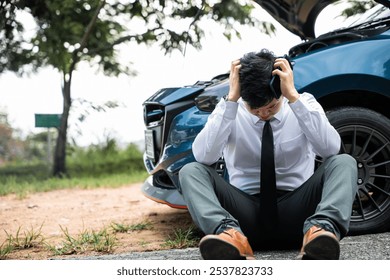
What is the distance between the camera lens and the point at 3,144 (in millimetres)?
8812

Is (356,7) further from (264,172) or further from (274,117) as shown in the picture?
(264,172)

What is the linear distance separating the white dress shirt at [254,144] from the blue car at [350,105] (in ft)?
1.36

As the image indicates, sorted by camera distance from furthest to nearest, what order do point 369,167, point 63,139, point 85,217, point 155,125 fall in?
point 63,139 → point 85,217 → point 155,125 → point 369,167

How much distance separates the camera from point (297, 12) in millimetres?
4004

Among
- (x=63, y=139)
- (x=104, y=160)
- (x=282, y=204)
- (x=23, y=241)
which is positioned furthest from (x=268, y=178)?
(x=104, y=160)

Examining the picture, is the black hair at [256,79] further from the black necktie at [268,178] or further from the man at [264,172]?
the black necktie at [268,178]

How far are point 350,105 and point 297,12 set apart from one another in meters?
1.02

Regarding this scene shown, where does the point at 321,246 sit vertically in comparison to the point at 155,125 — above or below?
below

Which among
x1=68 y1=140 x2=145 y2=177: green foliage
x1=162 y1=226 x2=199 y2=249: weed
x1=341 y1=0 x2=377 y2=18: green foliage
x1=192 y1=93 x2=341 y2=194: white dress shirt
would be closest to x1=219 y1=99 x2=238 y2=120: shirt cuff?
x1=192 y1=93 x2=341 y2=194: white dress shirt

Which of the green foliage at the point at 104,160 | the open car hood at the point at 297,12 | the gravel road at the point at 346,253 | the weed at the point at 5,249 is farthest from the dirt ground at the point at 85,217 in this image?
the green foliage at the point at 104,160

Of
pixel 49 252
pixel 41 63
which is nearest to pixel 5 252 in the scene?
pixel 49 252

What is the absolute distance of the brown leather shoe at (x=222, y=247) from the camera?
7.41ft

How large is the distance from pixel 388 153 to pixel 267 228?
37.4 inches

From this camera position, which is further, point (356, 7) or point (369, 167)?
point (356, 7)
